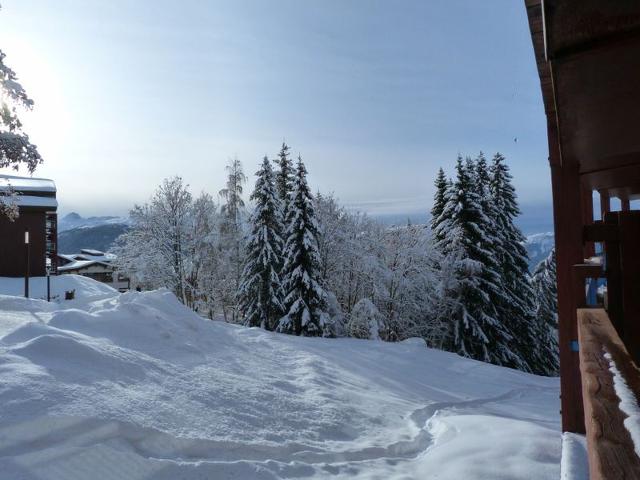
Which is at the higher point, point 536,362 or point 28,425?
point 28,425

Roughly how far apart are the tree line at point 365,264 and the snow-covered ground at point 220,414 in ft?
38.2

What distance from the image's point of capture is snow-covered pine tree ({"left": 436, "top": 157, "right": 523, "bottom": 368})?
21.0 metres

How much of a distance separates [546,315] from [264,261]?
20455 millimetres

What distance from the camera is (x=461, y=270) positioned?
21.9 m

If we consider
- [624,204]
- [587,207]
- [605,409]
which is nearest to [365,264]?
[624,204]

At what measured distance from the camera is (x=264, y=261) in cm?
2136

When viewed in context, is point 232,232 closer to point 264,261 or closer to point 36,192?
point 264,261

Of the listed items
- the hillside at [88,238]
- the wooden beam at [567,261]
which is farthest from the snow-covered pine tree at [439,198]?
the hillside at [88,238]

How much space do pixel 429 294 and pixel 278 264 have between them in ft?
26.9

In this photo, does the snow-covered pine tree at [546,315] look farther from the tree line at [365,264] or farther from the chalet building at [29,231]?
the chalet building at [29,231]

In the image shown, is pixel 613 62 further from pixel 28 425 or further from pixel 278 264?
pixel 278 264

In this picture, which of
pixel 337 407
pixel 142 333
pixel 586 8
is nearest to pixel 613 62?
pixel 586 8

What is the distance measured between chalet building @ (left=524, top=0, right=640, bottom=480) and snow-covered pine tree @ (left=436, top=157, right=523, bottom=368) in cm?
1879

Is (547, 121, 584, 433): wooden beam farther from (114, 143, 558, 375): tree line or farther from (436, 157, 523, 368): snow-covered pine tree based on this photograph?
(436, 157, 523, 368): snow-covered pine tree
